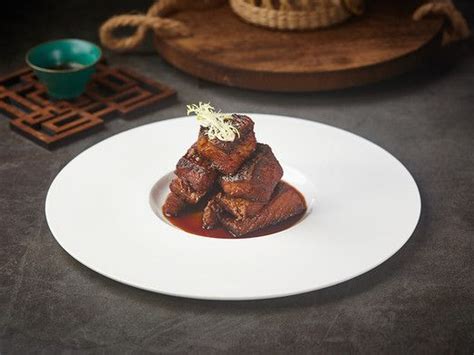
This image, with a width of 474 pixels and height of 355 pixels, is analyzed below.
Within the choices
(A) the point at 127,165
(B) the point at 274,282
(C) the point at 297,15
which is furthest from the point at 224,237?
(C) the point at 297,15

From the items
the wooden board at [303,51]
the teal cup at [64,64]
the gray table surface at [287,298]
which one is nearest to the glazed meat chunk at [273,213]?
the gray table surface at [287,298]

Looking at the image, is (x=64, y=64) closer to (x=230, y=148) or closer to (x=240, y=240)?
(x=230, y=148)

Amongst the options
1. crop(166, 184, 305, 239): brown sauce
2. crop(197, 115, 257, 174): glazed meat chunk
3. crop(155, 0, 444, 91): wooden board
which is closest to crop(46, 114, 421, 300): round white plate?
crop(166, 184, 305, 239): brown sauce

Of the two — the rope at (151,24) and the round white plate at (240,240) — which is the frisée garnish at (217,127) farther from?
the rope at (151,24)

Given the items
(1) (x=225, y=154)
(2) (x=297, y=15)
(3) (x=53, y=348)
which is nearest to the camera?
(3) (x=53, y=348)

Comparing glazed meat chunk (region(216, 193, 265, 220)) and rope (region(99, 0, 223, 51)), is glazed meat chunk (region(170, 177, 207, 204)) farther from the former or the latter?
rope (region(99, 0, 223, 51))

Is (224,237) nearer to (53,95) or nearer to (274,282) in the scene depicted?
(274,282)
